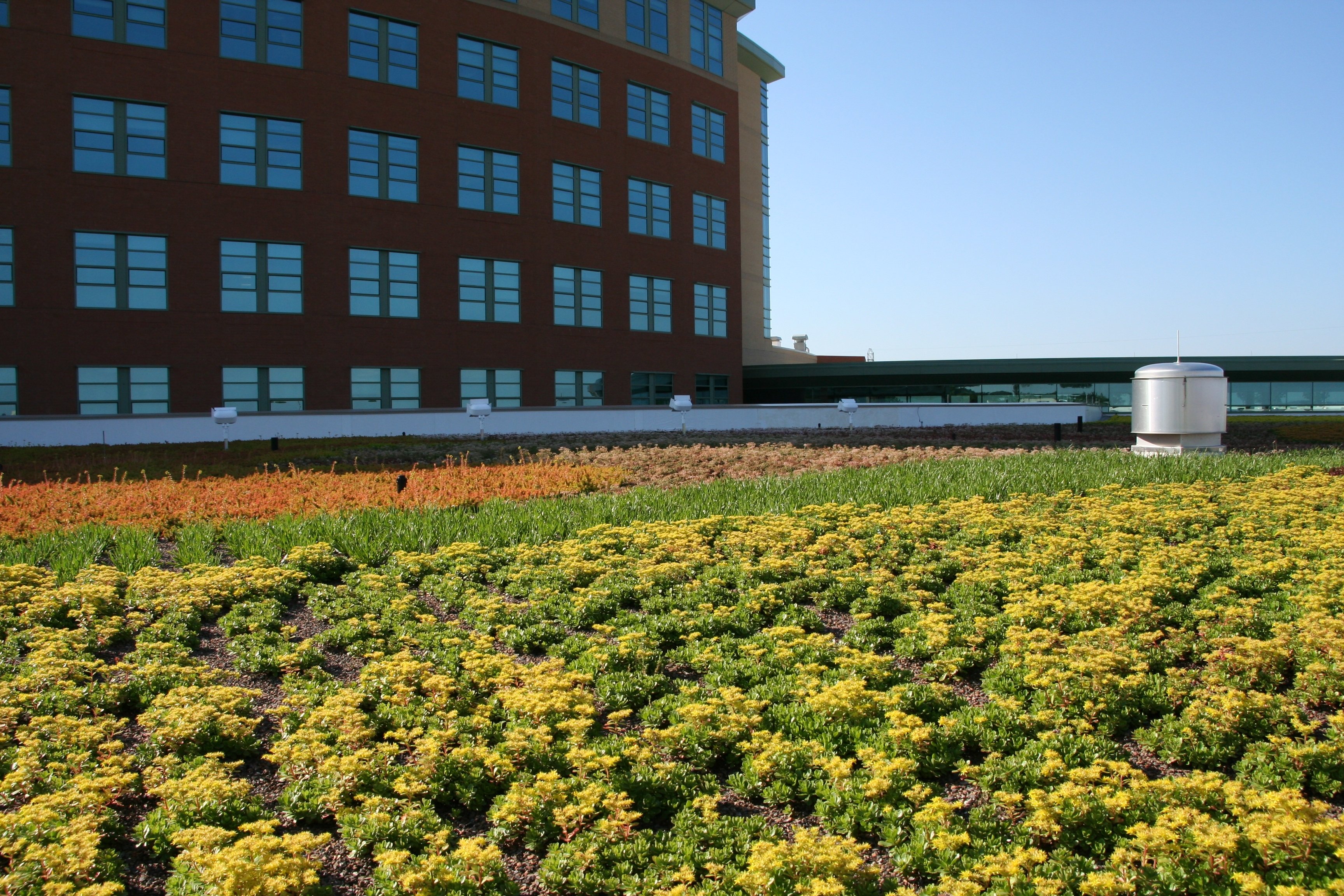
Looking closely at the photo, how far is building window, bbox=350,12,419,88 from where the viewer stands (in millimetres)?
34406

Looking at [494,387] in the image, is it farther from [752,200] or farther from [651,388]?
[752,200]

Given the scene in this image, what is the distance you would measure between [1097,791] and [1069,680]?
1361 mm

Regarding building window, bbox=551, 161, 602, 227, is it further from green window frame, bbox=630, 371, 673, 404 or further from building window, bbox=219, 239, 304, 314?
building window, bbox=219, 239, 304, 314

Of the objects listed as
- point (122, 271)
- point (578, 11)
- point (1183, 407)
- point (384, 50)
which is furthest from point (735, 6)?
point (1183, 407)

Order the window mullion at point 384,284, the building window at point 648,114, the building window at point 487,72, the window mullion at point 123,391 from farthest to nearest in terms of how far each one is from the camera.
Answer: the building window at point 648,114 → the building window at point 487,72 → the window mullion at point 384,284 → the window mullion at point 123,391

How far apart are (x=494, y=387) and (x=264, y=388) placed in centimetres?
863

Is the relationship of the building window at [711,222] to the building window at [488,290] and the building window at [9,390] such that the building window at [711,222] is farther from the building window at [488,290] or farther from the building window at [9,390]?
the building window at [9,390]

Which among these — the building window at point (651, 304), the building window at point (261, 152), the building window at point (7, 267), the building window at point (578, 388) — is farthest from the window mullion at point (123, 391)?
the building window at point (651, 304)

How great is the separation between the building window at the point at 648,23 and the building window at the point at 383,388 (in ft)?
61.3

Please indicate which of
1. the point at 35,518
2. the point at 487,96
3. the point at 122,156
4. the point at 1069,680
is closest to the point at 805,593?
the point at 1069,680

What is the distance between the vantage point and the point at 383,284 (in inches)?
1374

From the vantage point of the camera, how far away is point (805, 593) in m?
8.02

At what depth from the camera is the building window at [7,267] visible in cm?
2928

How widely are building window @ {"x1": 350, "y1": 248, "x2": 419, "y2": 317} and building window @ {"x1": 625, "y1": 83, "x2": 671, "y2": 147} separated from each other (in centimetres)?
1259
